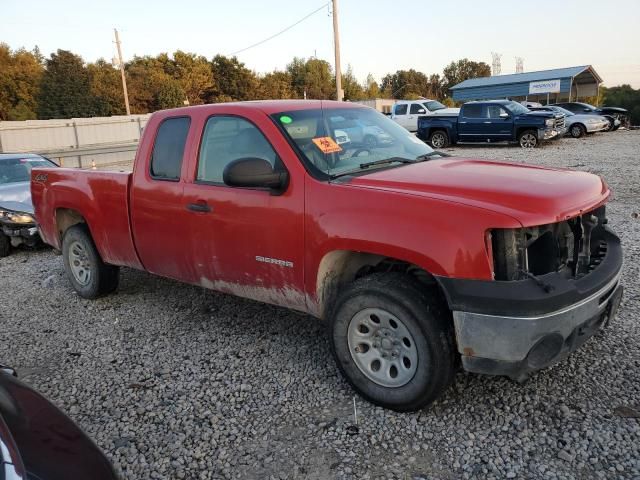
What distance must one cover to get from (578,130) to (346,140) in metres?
23.2

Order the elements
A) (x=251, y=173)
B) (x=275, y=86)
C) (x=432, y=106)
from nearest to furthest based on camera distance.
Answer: (x=251, y=173)
(x=432, y=106)
(x=275, y=86)

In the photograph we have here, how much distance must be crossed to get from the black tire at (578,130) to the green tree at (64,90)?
Result: 45.1m

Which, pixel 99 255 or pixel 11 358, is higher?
pixel 99 255

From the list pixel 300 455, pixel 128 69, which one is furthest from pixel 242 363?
pixel 128 69

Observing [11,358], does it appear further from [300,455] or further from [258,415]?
[300,455]

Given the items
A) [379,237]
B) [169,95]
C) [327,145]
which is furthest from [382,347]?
[169,95]

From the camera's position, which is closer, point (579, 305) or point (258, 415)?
point (579, 305)

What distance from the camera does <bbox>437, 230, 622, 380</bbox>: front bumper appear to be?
2.70 metres

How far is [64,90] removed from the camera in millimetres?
51781

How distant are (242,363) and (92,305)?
2.33 m

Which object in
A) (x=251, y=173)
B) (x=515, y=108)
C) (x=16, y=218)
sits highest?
(x=515, y=108)

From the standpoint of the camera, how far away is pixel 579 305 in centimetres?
287

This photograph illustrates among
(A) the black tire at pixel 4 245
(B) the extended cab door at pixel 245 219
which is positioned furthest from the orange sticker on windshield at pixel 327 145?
(A) the black tire at pixel 4 245

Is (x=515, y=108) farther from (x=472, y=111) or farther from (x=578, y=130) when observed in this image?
(x=578, y=130)
